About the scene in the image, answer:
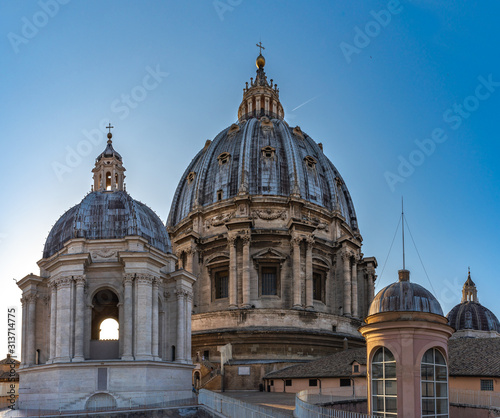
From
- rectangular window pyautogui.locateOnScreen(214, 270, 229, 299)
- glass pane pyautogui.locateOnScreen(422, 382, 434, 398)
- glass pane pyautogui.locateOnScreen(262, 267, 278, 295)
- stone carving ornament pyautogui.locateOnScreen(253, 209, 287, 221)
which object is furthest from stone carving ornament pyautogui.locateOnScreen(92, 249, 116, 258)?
glass pane pyautogui.locateOnScreen(422, 382, 434, 398)

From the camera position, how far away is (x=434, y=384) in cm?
1905

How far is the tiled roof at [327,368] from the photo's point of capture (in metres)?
42.1

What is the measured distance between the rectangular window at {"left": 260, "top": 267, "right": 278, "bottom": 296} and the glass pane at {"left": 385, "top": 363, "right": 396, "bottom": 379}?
37.3 metres

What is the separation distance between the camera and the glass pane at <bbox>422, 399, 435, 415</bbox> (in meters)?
18.7

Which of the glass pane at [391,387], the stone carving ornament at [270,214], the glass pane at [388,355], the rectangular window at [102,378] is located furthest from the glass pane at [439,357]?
the stone carving ornament at [270,214]

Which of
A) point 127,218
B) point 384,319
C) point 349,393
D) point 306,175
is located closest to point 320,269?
point 306,175

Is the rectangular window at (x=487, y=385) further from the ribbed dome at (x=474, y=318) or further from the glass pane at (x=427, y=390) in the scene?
the ribbed dome at (x=474, y=318)

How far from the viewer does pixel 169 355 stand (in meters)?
41.2

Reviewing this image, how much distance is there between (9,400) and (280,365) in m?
21.7

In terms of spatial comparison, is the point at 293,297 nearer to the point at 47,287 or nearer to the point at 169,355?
the point at 169,355

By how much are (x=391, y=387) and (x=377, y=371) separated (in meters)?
0.80

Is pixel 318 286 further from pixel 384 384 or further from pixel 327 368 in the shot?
pixel 384 384

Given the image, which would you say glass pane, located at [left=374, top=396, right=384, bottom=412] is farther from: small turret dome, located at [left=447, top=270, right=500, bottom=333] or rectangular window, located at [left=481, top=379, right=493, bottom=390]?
small turret dome, located at [left=447, top=270, right=500, bottom=333]

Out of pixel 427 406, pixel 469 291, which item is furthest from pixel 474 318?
pixel 427 406
